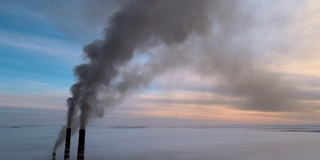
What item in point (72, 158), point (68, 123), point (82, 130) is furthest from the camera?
point (72, 158)

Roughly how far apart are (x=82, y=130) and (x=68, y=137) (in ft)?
8.16

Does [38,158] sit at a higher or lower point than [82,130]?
lower

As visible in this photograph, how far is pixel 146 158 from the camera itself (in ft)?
139

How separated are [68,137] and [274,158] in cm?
3083

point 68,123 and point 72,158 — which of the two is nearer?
point 68,123

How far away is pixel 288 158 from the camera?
4378cm

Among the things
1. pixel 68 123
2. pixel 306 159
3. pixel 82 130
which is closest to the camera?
pixel 82 130

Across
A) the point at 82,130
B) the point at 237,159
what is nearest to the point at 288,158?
the point at 237,159

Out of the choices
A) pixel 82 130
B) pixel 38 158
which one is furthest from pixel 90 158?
pixel 82 130

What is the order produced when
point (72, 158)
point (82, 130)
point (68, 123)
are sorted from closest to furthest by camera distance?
point (82, 130)
point (68, 123)
point (72, 158)

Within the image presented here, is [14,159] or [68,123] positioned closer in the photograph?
[68,123]

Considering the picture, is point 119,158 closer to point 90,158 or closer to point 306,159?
point 90,158

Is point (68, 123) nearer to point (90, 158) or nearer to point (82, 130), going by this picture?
point (82, 130)

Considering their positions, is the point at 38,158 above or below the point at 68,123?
below
